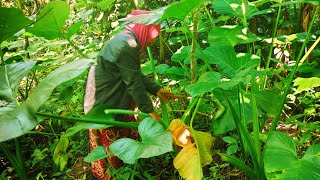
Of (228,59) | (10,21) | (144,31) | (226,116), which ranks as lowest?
(226,116)

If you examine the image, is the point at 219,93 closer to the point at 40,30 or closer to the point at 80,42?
the point at 40,30

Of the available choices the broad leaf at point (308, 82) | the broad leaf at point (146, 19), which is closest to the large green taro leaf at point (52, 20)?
the broad leaf at point (146, 19)

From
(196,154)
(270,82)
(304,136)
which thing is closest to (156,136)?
(196,154)

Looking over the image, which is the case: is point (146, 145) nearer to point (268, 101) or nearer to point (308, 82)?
point (268, 101)

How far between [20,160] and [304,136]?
64.0 inches

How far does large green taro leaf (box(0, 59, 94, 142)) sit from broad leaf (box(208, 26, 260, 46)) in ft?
2.54

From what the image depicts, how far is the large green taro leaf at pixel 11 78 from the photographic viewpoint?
1.12m

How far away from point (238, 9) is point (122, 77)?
72 cm

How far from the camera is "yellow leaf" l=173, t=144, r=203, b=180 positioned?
4.75 feet

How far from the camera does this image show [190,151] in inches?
59.1

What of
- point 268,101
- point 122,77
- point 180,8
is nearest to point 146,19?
point 180,8

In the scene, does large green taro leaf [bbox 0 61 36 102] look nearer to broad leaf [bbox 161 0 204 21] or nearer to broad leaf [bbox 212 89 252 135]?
broad leaf [bbox 161 0 204 21]

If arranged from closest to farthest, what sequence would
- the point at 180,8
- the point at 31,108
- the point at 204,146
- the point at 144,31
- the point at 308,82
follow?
the point at 31,108 < the point at 180,8 < the point at 204,146 < the point at 308,82 < the point at 144,31

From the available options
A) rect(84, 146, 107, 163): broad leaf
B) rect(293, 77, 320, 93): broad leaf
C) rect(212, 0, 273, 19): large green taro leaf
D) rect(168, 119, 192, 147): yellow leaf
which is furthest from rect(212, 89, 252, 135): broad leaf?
rect(84, 146, 107, 163): broad leaf
